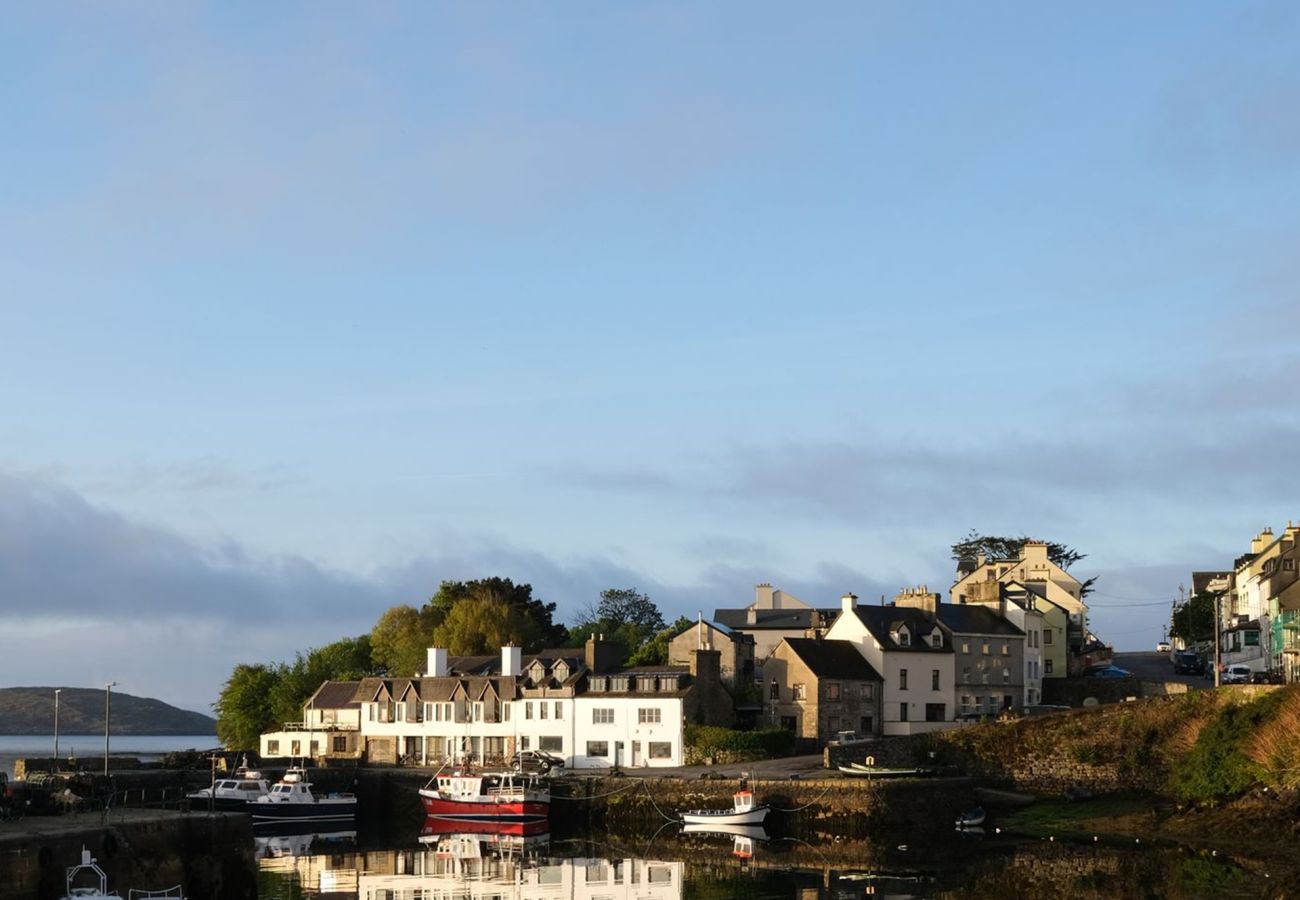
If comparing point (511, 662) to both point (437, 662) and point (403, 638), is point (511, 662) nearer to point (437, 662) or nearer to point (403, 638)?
point (437, 662)

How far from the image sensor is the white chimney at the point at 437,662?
88.3 meters

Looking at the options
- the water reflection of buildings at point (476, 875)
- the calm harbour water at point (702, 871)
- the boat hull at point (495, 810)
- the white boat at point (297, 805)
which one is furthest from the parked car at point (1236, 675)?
the white boat at point (297, 805)

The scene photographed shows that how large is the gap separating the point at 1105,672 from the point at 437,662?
38.2 m

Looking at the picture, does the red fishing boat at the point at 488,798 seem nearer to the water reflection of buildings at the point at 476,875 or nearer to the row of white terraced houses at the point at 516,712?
the water reflection of buildings at the point at 476,875

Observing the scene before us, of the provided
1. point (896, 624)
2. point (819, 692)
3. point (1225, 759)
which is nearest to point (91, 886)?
point (1225, 759)

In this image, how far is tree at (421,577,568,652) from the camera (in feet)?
375

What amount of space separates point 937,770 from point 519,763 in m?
19.0

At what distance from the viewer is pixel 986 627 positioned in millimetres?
86000

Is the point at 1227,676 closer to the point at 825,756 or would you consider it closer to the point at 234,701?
the point at 825,756

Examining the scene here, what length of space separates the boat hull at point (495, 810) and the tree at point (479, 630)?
30943 millimetres

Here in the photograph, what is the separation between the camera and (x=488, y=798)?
7162 cm

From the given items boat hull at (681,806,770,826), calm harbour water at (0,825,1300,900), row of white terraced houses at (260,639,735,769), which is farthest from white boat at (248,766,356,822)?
boat hull at (681,806,770,826)

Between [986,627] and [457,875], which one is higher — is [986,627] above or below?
above

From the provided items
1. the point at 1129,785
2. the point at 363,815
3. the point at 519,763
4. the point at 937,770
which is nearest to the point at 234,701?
the point at 363,815
